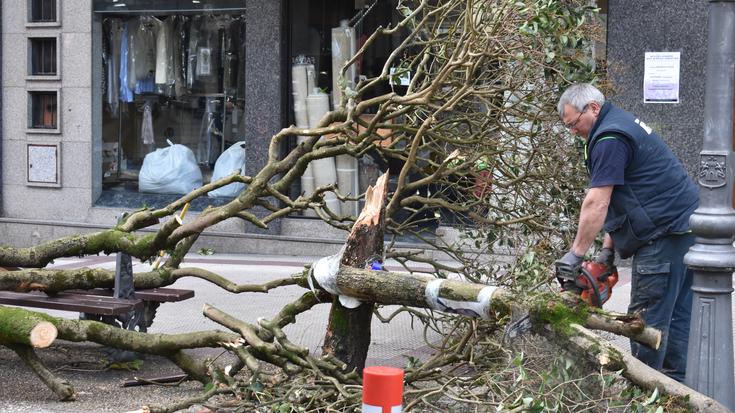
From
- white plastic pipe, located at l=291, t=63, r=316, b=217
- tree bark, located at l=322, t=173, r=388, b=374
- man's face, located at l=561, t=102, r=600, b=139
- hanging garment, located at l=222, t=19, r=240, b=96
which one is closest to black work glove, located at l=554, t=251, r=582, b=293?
man's face, located at l=561, t=102, r=600, b=139

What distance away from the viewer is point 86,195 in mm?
14867

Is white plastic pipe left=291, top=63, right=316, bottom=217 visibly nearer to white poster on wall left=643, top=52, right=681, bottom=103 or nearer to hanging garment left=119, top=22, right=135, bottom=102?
hanging garment left=119, top=22, right=135, bottom=102

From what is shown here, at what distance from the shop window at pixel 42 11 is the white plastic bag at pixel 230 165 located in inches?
123

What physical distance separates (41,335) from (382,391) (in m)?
2.90

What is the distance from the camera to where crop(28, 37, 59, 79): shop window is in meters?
14.9

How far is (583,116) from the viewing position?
6.08 m

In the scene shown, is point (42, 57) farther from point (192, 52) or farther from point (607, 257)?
point (607, 257)

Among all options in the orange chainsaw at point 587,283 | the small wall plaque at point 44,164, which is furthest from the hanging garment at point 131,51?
the orange chainsaw at point 587,283

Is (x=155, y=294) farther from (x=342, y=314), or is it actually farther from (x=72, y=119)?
(x=72, y=119)

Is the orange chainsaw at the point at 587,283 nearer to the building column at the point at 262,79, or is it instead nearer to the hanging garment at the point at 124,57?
the building column at the point at 262,79

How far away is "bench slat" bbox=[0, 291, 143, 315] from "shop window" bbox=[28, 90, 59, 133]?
25.7ft

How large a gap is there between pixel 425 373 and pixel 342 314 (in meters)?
0.60

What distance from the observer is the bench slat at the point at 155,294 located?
761 cm

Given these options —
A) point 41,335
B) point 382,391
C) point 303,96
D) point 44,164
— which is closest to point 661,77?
point 303,96
